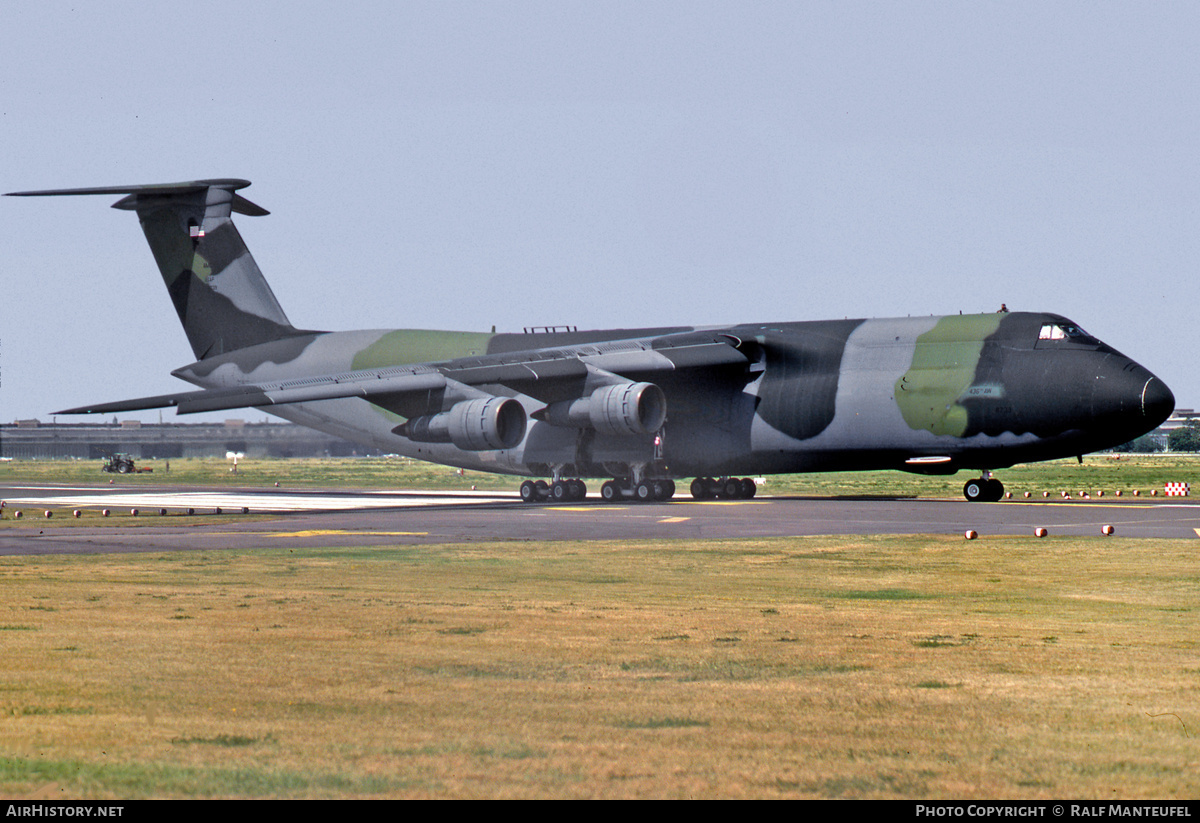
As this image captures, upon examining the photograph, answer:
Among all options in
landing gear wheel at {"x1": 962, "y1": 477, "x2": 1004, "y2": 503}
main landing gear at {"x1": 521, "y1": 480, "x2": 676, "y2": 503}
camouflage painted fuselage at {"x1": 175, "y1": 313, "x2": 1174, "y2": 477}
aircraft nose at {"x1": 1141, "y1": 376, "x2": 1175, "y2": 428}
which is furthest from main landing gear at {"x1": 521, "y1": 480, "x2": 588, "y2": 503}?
aircraft nose at {"x1": 1141, "y1": 376, "x2": 1175, "y2": 428}

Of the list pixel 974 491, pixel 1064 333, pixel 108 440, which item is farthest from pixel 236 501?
pixel 108 440

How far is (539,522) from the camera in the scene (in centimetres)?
2708

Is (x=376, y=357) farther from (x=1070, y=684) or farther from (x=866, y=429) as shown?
(x=1070, y=684)

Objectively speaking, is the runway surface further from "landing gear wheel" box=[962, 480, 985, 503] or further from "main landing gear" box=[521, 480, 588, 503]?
"main landing gear" box=[521, 480, 588, 503]

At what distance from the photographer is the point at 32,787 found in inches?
221

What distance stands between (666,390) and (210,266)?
53.6 ft

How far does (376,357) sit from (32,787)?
37.1 metres

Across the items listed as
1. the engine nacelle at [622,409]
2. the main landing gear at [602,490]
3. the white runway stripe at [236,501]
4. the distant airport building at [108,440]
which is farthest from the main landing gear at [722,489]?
the distant airport building at [108,440]

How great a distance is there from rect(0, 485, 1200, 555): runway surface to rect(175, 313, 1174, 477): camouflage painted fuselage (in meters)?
1.53

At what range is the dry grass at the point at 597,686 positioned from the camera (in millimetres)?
5867

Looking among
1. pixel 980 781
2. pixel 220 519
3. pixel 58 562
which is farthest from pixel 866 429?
pixel 980 781

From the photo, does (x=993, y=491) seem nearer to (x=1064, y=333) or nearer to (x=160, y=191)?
(x=1064, y=333)

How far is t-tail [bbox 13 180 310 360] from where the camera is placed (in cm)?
4247

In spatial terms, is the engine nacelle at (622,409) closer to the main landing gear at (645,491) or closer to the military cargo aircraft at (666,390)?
the military cargo aircraft at (666,390)
